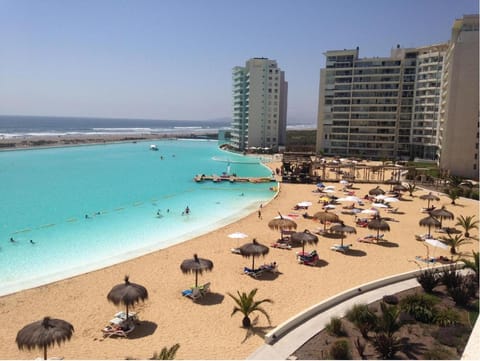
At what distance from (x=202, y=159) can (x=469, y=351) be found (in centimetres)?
6955

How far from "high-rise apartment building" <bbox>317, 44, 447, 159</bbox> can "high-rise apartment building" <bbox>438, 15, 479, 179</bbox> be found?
13927 mm

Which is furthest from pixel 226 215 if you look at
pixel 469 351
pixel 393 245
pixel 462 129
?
pixel 462 129

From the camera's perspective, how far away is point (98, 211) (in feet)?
105

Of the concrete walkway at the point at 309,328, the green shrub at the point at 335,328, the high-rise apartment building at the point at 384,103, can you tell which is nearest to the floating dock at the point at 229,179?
the high-rise apartment building at the point at 384,103

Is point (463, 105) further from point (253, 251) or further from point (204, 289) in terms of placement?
point (204, 289)

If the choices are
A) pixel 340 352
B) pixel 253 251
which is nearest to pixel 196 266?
pixel 253 251

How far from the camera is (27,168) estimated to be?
2345 inches

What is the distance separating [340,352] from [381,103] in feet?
219

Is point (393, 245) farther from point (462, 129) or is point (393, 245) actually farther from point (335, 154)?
point (335, 154)

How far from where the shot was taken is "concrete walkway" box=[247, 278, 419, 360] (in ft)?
33.2

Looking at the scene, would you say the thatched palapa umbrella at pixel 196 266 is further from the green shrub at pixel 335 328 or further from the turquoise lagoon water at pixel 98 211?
the turquoise lagoon water at pixel 98 211

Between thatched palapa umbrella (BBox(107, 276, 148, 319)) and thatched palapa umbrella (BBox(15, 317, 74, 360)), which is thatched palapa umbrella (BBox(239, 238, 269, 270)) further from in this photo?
thatched palapa umbrella (BBox(15, 317, 74, 360))

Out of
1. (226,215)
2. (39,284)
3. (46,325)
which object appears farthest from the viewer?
(226,215)

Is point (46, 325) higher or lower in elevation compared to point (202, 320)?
higher
